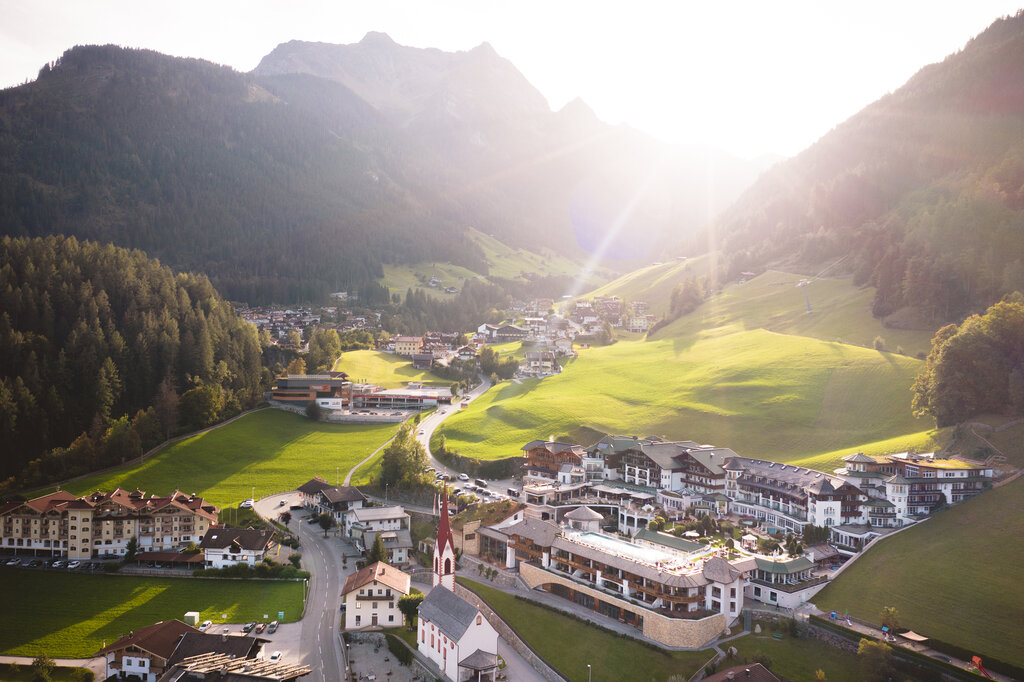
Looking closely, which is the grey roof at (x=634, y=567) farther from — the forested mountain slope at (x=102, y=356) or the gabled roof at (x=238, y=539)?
the forested mountain slope at (x=102, y=356)

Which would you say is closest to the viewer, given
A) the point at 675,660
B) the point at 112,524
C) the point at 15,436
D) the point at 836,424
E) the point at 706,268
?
the point at 675,660

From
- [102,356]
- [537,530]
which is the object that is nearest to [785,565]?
[537,530]

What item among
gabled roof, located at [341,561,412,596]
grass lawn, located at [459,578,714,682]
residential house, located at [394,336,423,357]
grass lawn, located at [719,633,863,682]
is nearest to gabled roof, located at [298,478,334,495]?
gabled roof, located at [341,561,412,596]

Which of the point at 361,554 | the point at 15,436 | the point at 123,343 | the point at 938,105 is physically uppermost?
the point at 938,105

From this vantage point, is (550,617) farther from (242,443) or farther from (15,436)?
(15,436)

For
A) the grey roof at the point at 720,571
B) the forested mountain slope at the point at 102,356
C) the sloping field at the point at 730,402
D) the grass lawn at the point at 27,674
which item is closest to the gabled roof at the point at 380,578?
the grass lawn at the point at 27,674

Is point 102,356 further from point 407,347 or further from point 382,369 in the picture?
point 407,347

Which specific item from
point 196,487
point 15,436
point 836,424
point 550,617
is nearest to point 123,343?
point 15,436
